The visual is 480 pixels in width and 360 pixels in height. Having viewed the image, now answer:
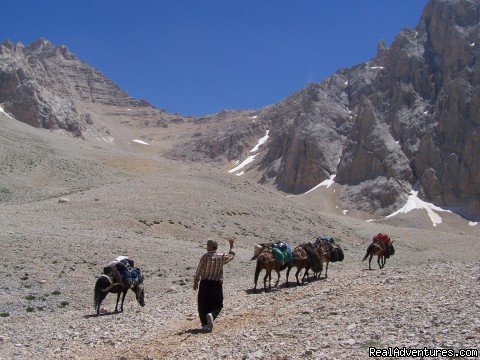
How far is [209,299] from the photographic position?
1281cm

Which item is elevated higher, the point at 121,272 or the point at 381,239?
the point at 381,239

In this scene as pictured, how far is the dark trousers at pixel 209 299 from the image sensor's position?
12.7 meters

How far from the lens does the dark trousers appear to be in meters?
12.7

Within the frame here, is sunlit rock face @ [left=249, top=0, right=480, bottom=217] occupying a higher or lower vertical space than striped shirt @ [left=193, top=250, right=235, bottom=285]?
higher

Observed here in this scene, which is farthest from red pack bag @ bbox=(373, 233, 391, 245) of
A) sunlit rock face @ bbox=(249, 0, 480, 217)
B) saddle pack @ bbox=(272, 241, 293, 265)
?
sunlit rock face @ bbox=(249, 0, 480, 217)

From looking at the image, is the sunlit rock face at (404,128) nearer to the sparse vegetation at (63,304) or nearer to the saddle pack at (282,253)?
the saddle pack at (282,253)

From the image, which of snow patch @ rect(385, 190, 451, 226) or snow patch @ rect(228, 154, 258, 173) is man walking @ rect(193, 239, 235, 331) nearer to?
snow patch @ rect(385, 190, 451, 226)

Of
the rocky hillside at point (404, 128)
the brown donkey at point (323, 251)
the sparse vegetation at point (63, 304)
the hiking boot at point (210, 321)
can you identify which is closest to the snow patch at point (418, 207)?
the rocky hillside at point (404, 128)

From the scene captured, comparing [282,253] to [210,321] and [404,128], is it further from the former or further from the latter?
[404,128]

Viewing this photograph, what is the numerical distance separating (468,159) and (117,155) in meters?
67.8

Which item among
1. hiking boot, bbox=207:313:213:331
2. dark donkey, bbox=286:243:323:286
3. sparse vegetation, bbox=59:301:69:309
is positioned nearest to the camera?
hiking boot, bbox=207:313:213:331

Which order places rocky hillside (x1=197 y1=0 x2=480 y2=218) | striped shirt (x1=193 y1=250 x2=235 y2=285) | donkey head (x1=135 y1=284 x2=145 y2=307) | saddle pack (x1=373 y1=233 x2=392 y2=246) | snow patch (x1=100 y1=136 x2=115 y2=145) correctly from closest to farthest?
striped shirt (x1=193 y1=250 x2=235 y2=285), donkey head (x1=135 y1=284 x2=145 y2=307), saddle pack (x1=373 y1=233 x2=392 y2=246), rocky hillside (x1=197 y1=0 x2=480 y2=218), snow patch (x1=100 y1=136 x2=115 y2=145)

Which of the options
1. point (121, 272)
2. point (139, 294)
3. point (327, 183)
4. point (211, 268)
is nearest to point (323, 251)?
point (139, 294)

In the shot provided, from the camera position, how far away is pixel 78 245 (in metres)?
26.9
